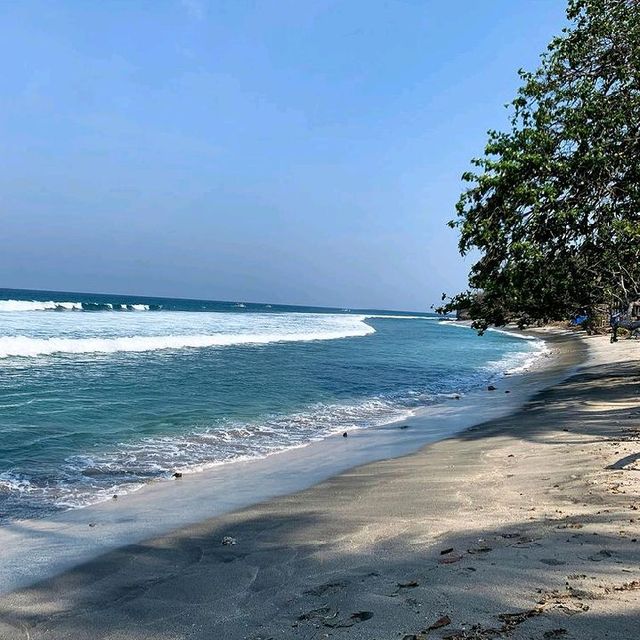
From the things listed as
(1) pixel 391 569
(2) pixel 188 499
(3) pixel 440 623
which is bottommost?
(2) pixel 188 499

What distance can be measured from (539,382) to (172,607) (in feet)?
63.4

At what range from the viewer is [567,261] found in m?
12.6

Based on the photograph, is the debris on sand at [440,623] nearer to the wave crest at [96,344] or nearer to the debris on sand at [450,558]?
the debris on sand at [450,558]

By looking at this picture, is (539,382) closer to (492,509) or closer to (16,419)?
(492,509)

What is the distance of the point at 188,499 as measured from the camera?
740 cm

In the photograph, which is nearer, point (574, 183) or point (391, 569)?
point (391, 569)

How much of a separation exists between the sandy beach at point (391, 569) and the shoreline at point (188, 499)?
316mm

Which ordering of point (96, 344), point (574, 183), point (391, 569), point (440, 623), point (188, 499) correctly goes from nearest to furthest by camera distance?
1. point (440, 623)
2. point (391, 569)
3. point (188, 499)
4. point (574, 183)
5. point (96, 344)

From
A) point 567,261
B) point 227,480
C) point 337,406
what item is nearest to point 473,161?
point 567,261

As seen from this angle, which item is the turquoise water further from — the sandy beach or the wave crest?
the sandy beach

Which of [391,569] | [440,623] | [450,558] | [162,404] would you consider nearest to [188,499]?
[391,569]

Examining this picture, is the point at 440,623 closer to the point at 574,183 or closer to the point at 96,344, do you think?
the point at 574,183

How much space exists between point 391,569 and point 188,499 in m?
4.00

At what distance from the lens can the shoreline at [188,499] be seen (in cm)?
545
